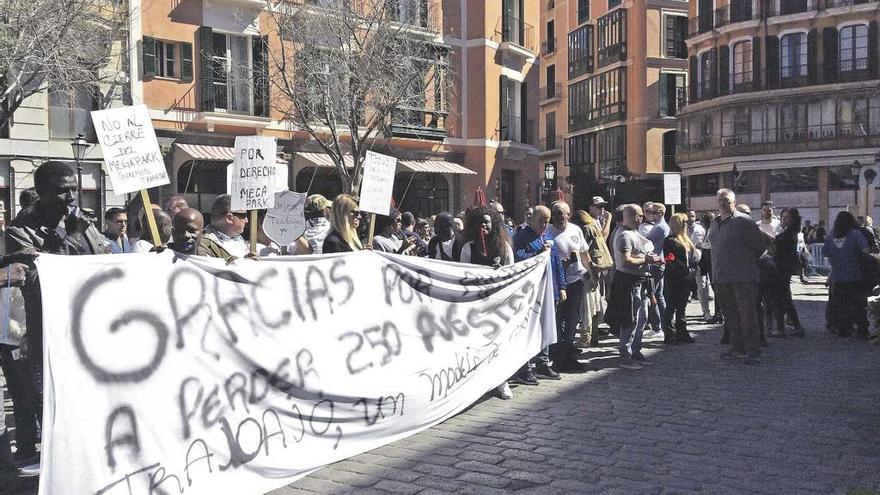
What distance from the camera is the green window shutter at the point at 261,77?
23.5 metres

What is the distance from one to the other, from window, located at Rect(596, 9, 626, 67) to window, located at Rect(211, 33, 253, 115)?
34.9 meters

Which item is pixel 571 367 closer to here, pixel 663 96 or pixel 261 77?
pixel 261 77

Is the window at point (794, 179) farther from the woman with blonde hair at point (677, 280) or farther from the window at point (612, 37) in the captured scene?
the woman with blonde hair at point (677, 280)

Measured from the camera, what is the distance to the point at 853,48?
44.0 metres

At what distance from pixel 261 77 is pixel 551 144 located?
42475 millimetres

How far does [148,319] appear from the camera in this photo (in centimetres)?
403

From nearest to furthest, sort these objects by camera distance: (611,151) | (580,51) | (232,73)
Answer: (232,73)
(611,151)
(580,51)

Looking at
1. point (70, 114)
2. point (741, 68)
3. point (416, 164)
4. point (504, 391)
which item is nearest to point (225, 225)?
point (504, 391)

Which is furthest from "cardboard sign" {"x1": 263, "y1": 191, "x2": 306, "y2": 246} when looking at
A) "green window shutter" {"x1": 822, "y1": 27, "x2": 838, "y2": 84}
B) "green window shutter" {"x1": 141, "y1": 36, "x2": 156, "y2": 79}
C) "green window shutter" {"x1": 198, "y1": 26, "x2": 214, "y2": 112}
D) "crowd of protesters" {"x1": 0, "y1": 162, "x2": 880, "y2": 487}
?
"green window shutter" {"x1": 822, "y1": 27, "x2": 838, "y2": 84}

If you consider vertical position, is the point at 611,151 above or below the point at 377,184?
above

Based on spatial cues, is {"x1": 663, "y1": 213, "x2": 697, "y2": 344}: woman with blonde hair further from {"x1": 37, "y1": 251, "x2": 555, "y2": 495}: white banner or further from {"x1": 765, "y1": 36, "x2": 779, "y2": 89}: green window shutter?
{"x1": 765, "y1": 36, "x2": 779, "y2": 89}: green window shutter

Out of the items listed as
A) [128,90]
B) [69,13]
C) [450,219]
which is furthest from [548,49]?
[450,219]

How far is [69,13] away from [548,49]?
52.0 meters

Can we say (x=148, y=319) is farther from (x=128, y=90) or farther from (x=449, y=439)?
(x=128, y=90)
